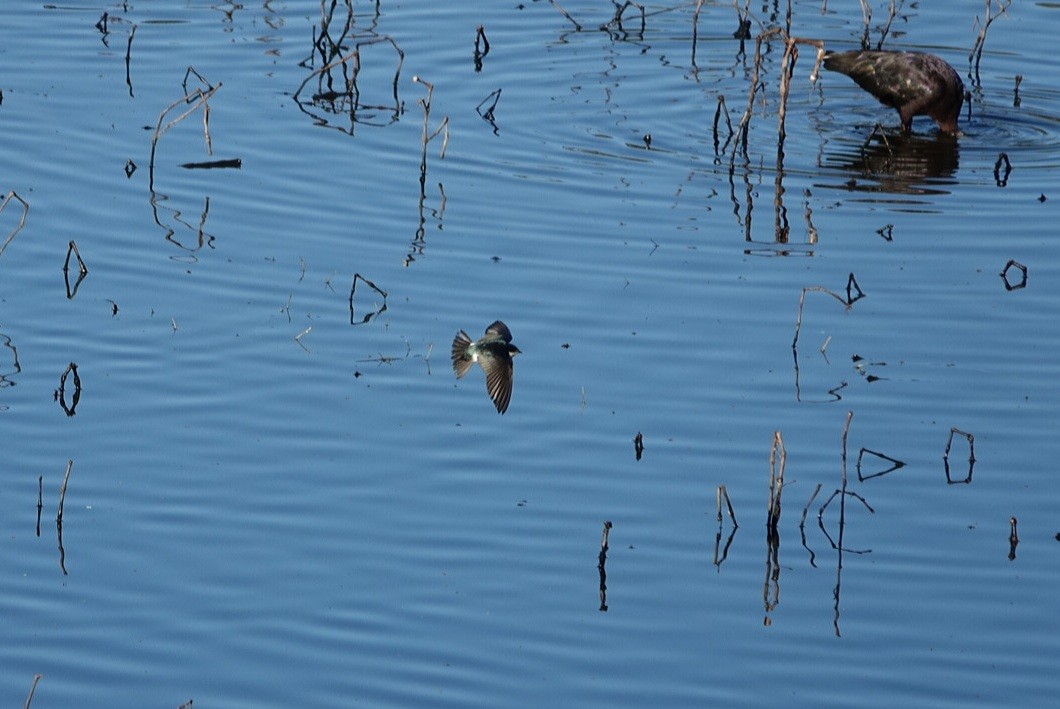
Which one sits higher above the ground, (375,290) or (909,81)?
(909,81)

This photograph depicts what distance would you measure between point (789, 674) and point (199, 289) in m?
4.52

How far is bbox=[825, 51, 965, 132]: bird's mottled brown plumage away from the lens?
12602mm

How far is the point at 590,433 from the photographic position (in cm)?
809

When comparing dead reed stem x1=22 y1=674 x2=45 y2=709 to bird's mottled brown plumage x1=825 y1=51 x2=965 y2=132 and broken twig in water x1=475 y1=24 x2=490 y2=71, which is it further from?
broken twig in water x1=475 y1=24 x2=490 y2=71

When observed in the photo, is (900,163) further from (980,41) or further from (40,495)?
(40,495)

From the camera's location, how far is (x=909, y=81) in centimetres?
1267

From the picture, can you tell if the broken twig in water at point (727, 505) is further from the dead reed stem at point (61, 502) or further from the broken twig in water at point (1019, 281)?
the broken twig in water at point (1019, 281)

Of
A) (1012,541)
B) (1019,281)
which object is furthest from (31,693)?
(1019,281)

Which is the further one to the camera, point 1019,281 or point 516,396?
point 1019,281

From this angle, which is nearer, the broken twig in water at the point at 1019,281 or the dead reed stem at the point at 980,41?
the broken twig in water at the point at 1019,281

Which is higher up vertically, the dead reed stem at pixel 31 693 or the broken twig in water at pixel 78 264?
the broken twig in water at pixel 78 264

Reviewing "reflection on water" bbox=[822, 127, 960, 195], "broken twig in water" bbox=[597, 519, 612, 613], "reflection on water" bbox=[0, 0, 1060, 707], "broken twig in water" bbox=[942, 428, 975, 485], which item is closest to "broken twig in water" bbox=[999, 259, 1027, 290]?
"reflection on water" bbox=[0, 0, 1060, 707]

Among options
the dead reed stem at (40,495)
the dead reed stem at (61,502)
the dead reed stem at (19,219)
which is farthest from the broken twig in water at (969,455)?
the dead reed stem at (19,219)

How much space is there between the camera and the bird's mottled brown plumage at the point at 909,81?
1260 cm
